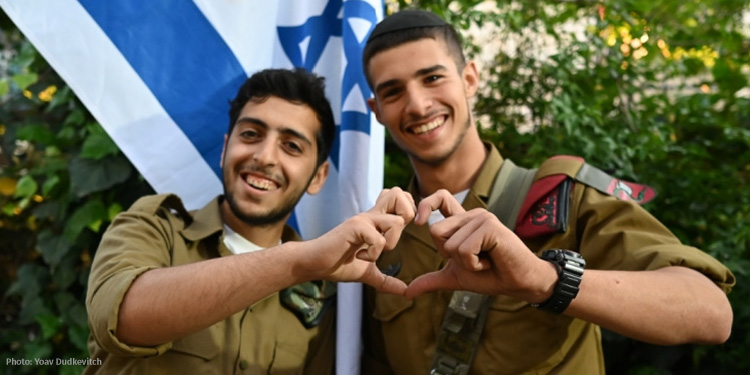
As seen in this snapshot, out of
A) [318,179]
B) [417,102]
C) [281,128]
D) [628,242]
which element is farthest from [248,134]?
[628,242]

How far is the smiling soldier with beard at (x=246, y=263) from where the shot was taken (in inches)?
65.8

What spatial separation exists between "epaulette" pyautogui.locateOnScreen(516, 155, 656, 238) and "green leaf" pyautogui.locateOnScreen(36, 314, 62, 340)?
2.15 m

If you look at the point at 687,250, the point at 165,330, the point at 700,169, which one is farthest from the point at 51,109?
the point at 700,169

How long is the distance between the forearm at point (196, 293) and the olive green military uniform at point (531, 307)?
2.19 ft

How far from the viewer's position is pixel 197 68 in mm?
2693

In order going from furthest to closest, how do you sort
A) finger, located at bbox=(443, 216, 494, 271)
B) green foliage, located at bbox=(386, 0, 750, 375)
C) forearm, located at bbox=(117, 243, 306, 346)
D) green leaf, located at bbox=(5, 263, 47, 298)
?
1. green leaf, located at bbox=(5, 263, 47, 298)
2. green foliage, located at bbox=(386, 0, 750, 375)
3. forearm, located at bbox=(117, 243, 306, 346)
4. finger, located at bbox=(443, 216, 494, 271)

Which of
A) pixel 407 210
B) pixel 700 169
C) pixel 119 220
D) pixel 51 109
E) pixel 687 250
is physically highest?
pixel 51 109

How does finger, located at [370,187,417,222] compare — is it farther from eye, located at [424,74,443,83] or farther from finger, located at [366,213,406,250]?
eye, located at [424,74,443,83]

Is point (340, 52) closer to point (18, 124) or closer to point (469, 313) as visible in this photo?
point (469, 313)

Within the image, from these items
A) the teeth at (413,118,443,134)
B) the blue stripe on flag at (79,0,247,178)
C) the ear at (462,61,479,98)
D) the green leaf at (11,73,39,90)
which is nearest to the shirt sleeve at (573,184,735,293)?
the teeth at (413,118,443,134)

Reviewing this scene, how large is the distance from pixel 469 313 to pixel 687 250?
68cm

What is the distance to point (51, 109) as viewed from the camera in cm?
304

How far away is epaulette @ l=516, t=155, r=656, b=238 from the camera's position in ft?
6.59

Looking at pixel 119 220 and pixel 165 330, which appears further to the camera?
pixel 119 220
